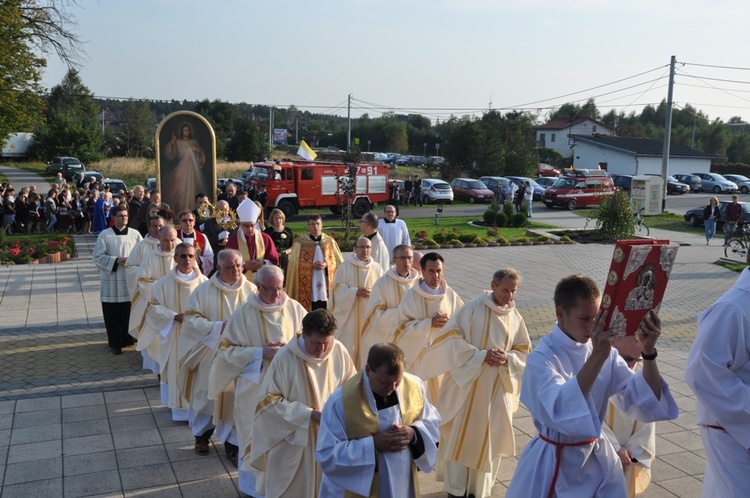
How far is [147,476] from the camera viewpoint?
5996mm

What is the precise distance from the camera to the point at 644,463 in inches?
196

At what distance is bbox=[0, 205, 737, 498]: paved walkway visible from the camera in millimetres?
5930

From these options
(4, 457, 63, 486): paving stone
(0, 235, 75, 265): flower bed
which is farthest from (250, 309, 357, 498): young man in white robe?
(0, 235, 75, 265): flower bed

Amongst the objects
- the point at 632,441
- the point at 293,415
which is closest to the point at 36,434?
the point at 293,415

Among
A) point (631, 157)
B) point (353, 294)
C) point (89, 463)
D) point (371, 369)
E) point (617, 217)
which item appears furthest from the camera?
point (631, 157)

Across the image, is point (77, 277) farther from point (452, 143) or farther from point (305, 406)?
point (452, 143)

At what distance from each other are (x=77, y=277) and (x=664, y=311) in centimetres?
1202

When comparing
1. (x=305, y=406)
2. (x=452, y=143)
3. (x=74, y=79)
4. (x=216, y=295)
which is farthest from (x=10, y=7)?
(x=74, y=79)

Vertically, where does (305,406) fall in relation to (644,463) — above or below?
above

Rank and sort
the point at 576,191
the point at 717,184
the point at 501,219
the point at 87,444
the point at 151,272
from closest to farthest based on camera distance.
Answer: the point at 87,444 < the point at 151,272 < the point at 501,219 < the point at 576,191 < the point at 717,184

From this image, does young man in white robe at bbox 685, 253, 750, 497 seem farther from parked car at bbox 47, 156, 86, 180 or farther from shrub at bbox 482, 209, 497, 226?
parked car at bbox 47, 156, 86, 180

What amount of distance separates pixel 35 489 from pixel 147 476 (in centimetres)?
87

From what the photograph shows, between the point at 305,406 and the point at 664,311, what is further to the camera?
the point at 664,311

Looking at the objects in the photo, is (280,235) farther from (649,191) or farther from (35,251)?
(649,191)
